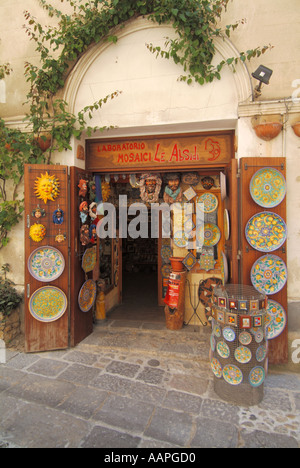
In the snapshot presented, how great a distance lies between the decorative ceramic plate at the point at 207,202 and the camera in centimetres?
495

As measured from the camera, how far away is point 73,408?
2.84 m

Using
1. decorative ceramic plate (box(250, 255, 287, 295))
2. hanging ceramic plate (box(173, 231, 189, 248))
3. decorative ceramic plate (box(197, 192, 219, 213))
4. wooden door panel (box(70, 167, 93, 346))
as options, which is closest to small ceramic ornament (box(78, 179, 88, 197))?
wooden door panel (box(70, 167, 93, 346))

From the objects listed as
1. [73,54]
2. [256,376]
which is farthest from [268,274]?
A: [73,54]

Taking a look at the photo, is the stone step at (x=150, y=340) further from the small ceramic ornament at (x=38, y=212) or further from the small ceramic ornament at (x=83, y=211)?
the small ceramic ornament at (x=38, y=212)

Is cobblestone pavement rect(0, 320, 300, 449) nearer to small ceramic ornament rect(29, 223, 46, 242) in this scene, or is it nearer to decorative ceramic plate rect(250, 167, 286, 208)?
small ceramic ornament rect(29, 223, 46, 242)

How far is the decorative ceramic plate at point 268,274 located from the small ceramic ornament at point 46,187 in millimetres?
2945

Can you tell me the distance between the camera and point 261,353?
9.63 feet

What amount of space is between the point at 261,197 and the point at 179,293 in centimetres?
210

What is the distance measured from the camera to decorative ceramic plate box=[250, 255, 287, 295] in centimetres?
358

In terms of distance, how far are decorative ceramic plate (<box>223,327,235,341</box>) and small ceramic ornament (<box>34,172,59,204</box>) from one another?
2893 mm

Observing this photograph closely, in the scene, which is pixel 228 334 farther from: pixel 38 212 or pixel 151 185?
pixel 38 212

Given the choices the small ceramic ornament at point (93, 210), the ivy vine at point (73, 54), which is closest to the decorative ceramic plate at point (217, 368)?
the small ceramic ornament at point (93, 210)

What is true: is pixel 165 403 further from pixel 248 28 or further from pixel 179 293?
pixel 248 28
